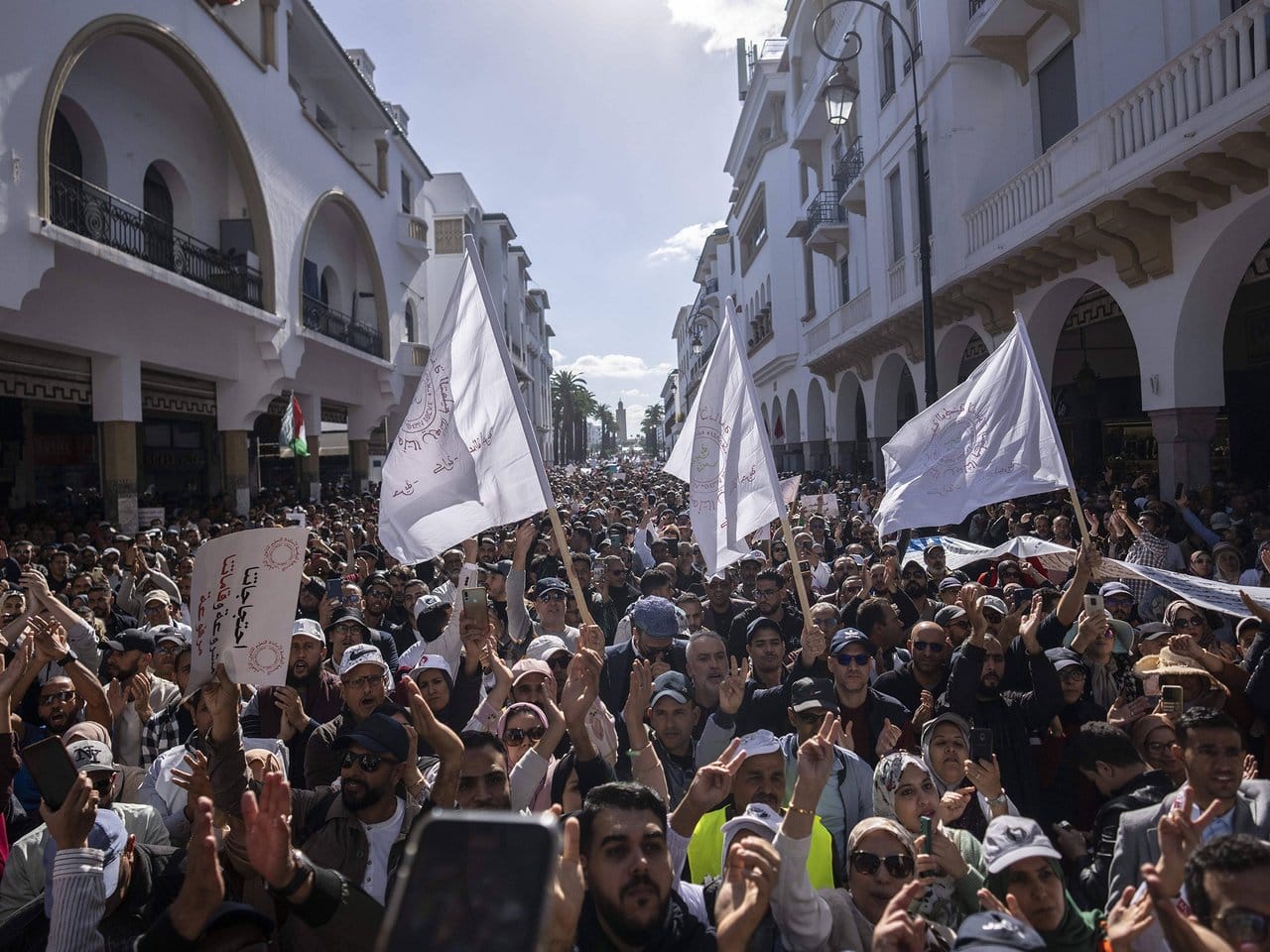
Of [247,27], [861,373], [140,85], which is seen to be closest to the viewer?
[140,85]

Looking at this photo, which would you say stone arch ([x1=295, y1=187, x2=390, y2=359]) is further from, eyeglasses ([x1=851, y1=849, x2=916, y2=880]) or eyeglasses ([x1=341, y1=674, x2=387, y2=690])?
eyeglasses ([x1=851, y1=849, x2=916, y2=880])

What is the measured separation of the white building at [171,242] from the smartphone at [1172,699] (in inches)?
441

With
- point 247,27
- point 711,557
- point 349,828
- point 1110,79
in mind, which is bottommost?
point 349,828

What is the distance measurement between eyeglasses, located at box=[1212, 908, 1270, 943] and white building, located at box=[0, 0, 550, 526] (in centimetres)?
1159

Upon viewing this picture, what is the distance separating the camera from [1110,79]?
36.5 ft

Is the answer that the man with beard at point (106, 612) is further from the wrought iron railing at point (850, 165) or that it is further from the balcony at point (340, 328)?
the wrought iron railing at point (850, 165)

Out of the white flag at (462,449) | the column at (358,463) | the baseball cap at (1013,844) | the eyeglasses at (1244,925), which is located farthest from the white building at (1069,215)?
the column at (358,463)

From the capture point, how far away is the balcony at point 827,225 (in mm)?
23439

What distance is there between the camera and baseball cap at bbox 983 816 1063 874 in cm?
264

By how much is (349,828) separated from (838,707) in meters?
2.39

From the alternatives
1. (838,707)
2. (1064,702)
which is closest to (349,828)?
(838,707)

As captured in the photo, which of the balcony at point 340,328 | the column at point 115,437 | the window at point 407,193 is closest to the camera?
the column at point 115,437

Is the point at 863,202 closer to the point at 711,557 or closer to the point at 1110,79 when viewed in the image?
the point at 1110,79

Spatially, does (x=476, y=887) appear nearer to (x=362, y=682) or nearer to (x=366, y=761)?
(x=366, y=761)
